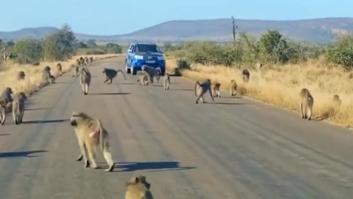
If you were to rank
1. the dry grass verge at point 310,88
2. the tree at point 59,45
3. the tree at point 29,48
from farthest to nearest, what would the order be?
1. the tree at point 29,48
2. the tree at point 59,45
3. the dry grass verge at point 310,88

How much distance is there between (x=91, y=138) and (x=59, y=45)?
10088 cm

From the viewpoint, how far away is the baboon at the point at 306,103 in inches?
836

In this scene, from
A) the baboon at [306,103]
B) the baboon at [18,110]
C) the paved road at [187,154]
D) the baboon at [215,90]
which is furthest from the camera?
the baboon at [215,90]

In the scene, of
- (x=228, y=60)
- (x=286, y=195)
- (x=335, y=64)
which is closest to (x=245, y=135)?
(x=286, y=195)

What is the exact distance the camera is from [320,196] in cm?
1018

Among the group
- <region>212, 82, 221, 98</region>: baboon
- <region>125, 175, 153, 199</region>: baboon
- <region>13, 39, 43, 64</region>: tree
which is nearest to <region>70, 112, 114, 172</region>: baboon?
<region>125, 175, 153, 199</region>: baboon

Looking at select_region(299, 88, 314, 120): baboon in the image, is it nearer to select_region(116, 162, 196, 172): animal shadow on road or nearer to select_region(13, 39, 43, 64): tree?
select_region(116, 162, 196, 172): animal shadow on road

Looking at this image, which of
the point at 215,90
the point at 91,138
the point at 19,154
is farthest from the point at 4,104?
the point at 215,90

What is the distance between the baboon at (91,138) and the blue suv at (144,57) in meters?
33.9

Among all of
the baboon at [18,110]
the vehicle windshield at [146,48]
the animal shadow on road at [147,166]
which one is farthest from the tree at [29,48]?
the animal shadow on road at [147,166]

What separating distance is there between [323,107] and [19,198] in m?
14.6

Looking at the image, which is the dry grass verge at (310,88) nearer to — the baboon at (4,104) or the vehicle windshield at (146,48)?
the vehicle windshield at (146,48)

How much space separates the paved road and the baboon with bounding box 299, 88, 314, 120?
0.49 m

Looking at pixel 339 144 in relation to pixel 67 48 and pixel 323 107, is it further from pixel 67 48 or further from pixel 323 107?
pixel 67 48
